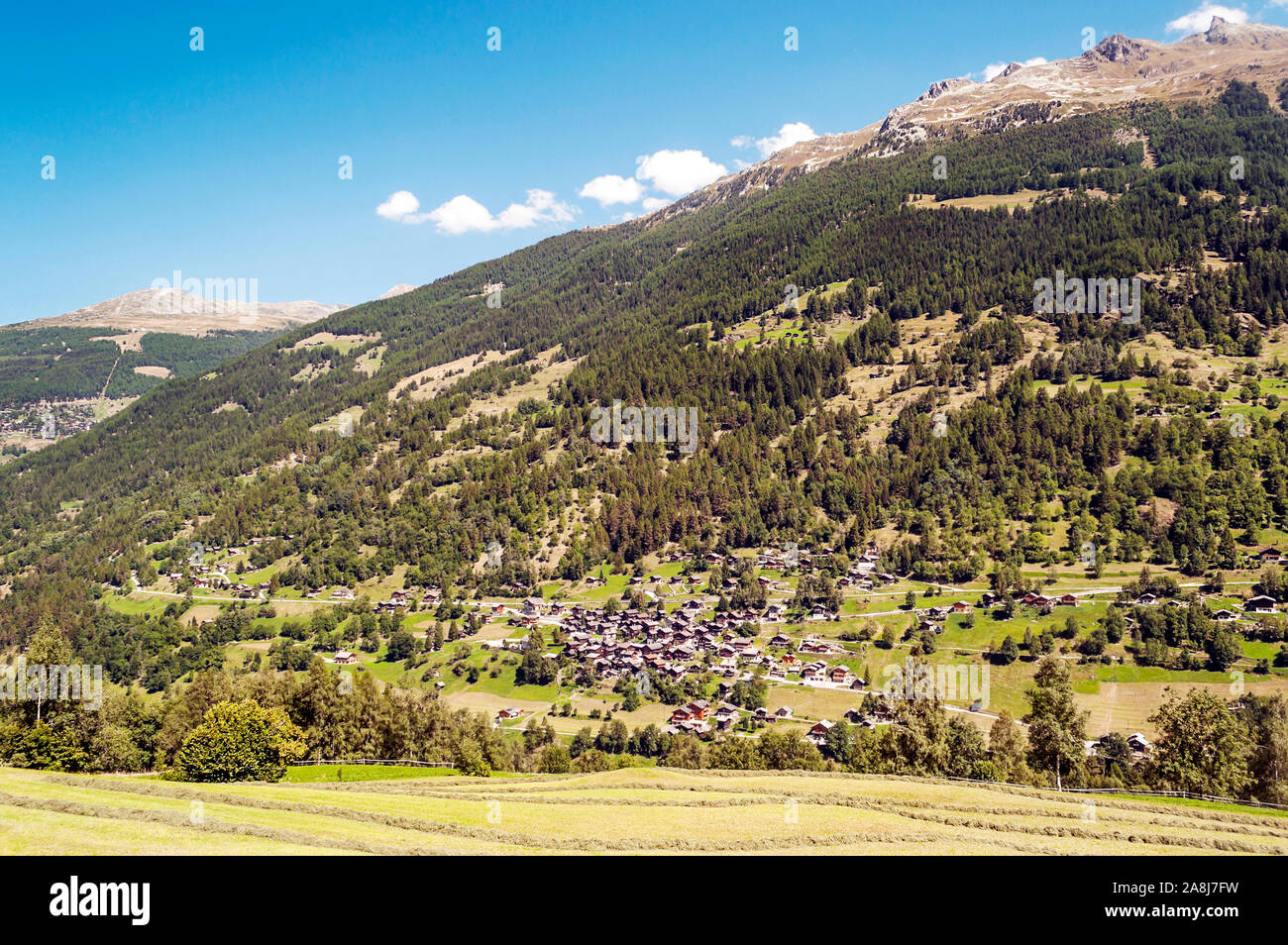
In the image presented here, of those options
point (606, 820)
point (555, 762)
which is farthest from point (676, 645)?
point (606, 820)

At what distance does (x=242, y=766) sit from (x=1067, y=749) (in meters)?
73.2

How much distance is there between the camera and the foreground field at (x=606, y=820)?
28.9 metres

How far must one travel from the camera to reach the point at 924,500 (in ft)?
593

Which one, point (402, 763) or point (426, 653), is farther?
point (426, 653)

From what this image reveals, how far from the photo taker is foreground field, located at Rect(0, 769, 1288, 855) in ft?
94.9

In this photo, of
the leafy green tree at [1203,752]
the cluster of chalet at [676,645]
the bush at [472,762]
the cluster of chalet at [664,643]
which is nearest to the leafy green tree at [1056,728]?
the leafy green tree at [1203,752]

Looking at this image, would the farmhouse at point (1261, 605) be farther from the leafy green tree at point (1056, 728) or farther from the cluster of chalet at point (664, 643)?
the leafy green tree at point (1056, 728)

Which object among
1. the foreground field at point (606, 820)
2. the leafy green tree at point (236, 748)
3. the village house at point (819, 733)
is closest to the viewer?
the foreground field at point (606, 820)

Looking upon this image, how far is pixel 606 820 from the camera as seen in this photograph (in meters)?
38.8

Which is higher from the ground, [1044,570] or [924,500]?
[924,500]
